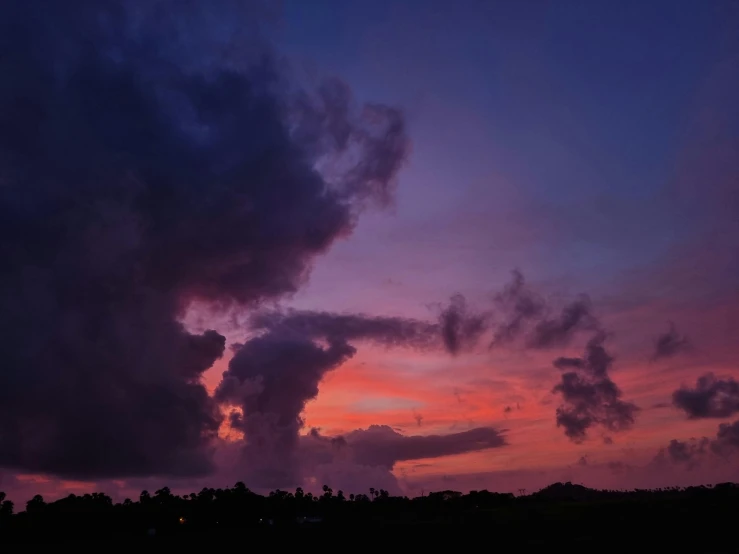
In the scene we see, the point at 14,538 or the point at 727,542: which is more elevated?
the point at 14,538

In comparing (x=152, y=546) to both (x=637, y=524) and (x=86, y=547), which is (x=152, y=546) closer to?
(x=86, y=547)

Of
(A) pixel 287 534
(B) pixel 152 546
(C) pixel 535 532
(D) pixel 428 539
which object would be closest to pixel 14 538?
(B) pixel 152 546

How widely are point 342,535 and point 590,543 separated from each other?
7260 centimetres

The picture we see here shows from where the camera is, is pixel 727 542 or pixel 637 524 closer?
pixel 727 542

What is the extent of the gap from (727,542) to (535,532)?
6047 cm

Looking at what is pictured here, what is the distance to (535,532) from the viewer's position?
18850cm

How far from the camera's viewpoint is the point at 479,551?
138 metres

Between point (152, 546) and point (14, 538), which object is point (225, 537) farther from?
point (14, 538)

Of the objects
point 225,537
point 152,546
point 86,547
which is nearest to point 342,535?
point 225,537

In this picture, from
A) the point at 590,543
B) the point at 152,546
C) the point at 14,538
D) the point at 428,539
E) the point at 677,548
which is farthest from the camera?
the point at 14,538

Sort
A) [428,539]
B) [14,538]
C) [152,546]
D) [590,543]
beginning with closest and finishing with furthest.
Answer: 1. [590,543]
2. [152,546]
3. [428,539]
4. [14,538]

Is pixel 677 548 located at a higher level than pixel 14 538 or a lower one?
lower

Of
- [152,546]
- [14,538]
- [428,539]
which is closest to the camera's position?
[152,546]

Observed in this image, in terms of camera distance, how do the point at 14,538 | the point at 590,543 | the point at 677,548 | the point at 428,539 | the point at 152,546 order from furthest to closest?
the point at 14,538 < the point at 428,539 < the point at 152,546 < the point at 590,543 < the point at 677,548
